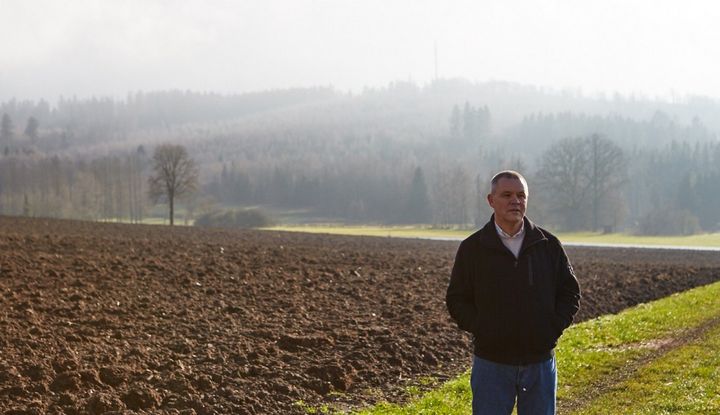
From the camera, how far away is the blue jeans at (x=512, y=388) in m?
7.32

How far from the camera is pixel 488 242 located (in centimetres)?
731

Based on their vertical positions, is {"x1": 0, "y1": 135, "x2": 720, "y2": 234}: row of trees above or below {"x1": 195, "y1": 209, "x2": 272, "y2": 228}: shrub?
above

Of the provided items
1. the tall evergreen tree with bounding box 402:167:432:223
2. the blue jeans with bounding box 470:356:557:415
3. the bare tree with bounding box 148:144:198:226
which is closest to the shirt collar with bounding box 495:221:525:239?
the blue jeans with bounding box 470:356:557:415

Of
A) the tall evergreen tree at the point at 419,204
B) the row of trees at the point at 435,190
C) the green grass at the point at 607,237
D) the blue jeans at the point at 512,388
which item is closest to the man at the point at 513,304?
the blue jeans at the point at 512,388

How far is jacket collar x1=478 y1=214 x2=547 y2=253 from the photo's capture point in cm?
727

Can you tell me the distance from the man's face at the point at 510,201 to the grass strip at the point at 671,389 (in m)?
5.09

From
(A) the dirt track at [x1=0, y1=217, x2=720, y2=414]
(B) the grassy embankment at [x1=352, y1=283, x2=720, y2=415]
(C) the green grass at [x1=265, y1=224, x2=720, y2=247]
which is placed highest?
(A) the dirt track at [x1=0, y1=217, x2=720, y2=414]

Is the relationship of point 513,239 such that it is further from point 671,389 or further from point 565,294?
point 671,389

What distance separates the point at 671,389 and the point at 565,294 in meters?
5.96

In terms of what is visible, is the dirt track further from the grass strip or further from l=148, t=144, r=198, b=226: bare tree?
l=148, t=144, r=198, b=226: bare tree

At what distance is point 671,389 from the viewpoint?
1241 centimetres

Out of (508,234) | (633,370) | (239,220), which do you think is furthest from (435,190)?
(508,234)

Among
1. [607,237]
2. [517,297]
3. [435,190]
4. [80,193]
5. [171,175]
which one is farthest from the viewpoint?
[435,190]

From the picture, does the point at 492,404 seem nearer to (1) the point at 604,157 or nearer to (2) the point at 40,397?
(2) the point at 40,397
